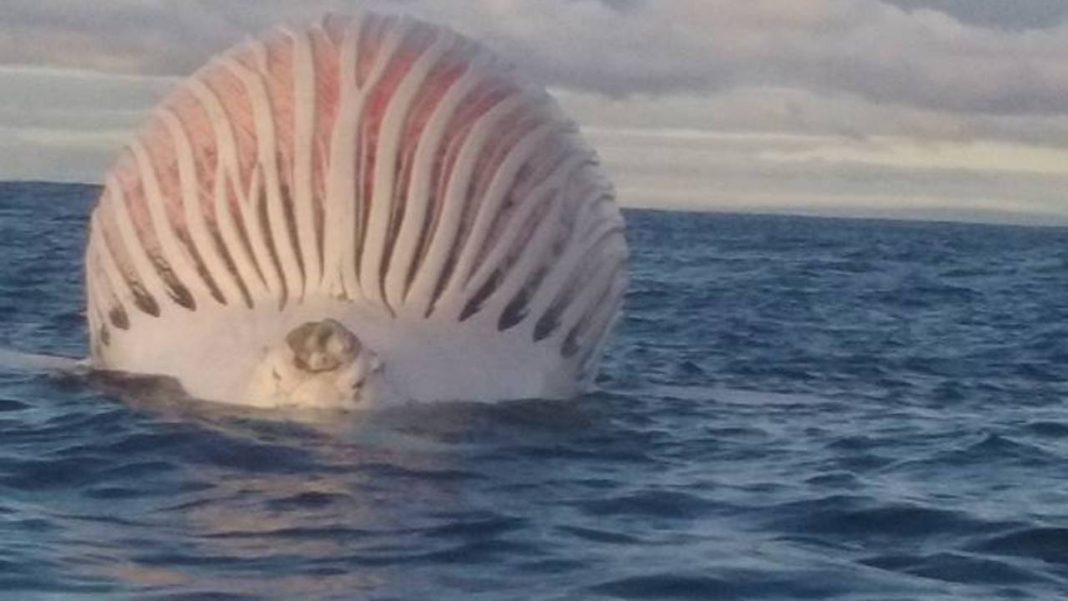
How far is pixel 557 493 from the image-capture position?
37.3 feet

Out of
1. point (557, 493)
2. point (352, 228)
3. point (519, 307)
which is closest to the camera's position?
point (557, 493)

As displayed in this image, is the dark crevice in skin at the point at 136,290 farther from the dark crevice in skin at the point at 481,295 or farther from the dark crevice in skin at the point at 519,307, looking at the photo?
the dark crevice in skin at the point at 519,307

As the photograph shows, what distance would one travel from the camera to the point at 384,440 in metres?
12.1

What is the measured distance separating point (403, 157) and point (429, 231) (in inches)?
17.1

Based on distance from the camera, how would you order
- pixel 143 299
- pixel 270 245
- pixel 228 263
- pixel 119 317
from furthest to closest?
pixel 119 317, pixel 143 299, pixel 228 263, pixel 270 245

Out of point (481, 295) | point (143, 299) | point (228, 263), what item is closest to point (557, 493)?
point (481, 295)

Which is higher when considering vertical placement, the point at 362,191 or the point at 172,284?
the point at 362,191

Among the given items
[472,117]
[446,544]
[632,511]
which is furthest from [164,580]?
[472,117]

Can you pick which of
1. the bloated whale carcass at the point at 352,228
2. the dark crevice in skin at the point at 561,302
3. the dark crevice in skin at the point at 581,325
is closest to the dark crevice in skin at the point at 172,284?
the bloated whale carcass at the point at 352,228

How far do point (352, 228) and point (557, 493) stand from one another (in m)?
2.30

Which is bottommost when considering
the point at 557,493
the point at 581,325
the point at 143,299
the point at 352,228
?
the point at 557,493

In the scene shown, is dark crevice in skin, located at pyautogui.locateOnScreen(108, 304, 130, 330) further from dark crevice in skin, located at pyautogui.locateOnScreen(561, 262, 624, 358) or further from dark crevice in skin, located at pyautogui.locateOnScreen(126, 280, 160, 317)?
dark crevice in skin, located at pyautogui.locateOnScreen(561, 262, 624, 358)

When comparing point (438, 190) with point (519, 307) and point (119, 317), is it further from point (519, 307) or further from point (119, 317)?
point (119, 317)

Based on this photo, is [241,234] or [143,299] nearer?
[241,234]
